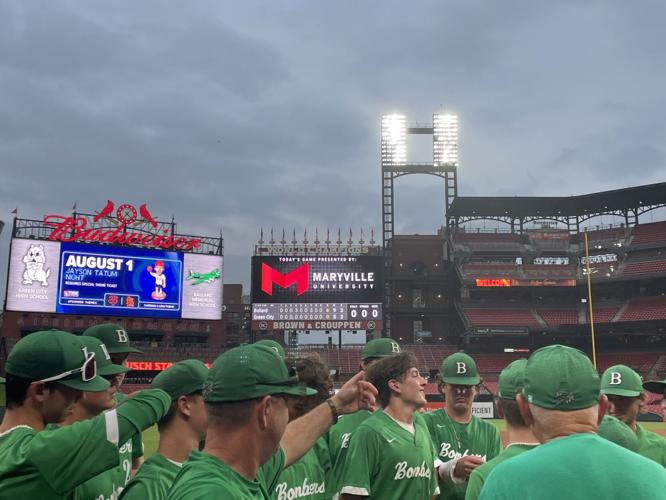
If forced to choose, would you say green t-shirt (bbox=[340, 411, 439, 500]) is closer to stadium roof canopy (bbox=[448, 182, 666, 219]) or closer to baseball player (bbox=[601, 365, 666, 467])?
baseball player (bbox=[601, 365, 666, 467])

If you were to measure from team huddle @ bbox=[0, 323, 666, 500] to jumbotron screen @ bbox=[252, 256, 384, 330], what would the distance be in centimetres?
3614

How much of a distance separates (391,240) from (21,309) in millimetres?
29033

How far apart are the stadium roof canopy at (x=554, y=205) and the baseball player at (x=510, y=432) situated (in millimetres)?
44982

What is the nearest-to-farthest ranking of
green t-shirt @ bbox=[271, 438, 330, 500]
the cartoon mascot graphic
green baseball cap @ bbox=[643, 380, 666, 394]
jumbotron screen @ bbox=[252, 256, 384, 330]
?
green t-shirt @ bbox=[271, 438, 330, 500]
green baseball cap @ bbox=[643, 380, 666, 394]
the cartoon mascot graphic
jumbotron screen @ bbox=[252, 256, 384, 330]

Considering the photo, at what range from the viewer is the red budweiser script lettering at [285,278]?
4131cm

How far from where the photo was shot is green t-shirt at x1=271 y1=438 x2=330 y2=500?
4.03m

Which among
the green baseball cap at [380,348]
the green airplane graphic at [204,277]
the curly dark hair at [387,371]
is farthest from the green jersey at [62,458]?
the green airplane graphic at [204,277]

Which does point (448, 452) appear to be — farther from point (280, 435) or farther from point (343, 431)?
point (280, 435)

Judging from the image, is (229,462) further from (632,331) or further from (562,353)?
(632,331)

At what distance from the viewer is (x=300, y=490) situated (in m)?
4.14

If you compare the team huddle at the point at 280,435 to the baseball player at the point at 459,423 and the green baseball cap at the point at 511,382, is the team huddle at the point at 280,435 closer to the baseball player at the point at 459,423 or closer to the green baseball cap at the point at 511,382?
the green baseball cap at the point at 511,382

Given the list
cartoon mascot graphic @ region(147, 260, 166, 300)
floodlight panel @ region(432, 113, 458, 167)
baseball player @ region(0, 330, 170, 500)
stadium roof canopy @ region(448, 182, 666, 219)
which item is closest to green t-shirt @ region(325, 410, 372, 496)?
baseball player @ region(0, 330, 170, 500)

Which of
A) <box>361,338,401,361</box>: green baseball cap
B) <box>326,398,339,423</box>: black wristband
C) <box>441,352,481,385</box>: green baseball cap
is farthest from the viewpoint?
<box>441,352,481,385</box>: green baseball cap

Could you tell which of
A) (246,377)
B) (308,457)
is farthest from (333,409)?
(246,377)
